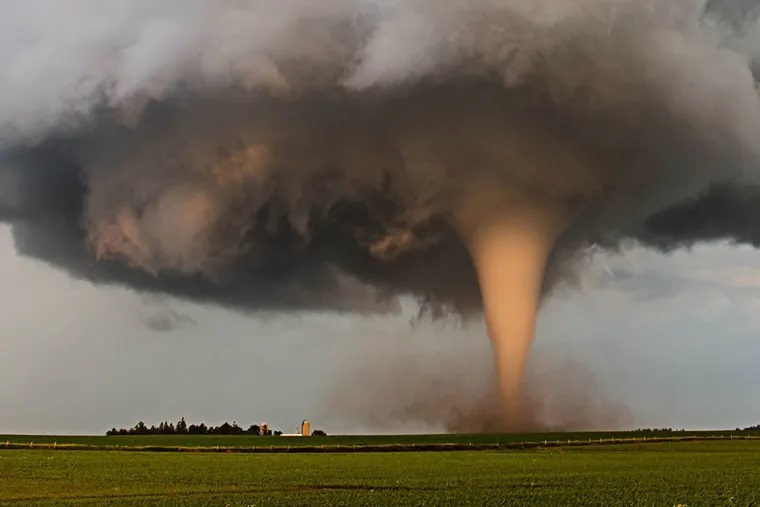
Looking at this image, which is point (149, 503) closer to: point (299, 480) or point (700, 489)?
point (299, 480)

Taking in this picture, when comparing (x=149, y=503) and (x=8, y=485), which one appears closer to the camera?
(x=149, y=503)

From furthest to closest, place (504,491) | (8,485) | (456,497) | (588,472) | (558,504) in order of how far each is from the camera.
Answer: (588,472) → (8,485) → (504,491) → (456,497) → (558,504)

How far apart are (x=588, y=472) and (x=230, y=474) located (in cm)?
2356

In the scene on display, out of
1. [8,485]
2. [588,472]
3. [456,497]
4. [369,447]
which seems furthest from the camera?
[369,447]

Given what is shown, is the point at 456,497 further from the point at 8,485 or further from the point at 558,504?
the point at 8,485

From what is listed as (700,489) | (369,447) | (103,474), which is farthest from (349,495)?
(369,447)

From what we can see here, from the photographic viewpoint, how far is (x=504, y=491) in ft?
122

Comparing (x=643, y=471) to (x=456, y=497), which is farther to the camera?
(x=643, y=471)

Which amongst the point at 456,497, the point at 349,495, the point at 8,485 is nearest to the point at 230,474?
the point at 8,485

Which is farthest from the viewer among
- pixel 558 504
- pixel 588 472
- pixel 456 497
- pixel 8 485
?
pixel 588 472

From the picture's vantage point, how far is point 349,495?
35.6 meters

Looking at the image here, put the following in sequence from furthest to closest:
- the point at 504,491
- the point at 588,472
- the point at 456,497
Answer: the point at 588,472 → the point at 504,491 → the point at 456,497

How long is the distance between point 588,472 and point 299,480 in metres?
19.1

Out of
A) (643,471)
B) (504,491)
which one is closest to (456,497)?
(504,491)
